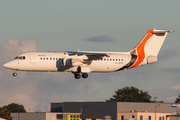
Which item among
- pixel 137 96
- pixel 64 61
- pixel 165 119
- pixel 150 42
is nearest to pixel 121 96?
pixel 137 96

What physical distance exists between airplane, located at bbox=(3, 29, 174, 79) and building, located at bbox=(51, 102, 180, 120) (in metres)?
22.0

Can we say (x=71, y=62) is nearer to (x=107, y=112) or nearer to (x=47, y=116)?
(x=107, y=112)

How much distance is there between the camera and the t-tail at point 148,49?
75.6 metres

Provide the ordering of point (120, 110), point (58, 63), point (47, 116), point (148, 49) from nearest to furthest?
point (58, 63)
point (148, 49)
point (120, 110)
point (47, 116)

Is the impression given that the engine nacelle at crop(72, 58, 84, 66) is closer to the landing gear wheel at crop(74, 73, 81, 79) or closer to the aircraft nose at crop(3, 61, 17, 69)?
the landing gear wheel at crop(74, 73, 81, 79)

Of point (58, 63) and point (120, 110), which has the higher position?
point (58, 63)

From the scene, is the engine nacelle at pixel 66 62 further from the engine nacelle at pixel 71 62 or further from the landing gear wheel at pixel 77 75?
the landing gear wheel at pixel 77 75

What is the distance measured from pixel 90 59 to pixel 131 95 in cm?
8792

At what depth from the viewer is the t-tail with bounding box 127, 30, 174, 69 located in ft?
248

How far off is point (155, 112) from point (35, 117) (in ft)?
93.1

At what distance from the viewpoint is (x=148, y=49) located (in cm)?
7831

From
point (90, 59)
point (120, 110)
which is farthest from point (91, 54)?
Result: point (120, 110)

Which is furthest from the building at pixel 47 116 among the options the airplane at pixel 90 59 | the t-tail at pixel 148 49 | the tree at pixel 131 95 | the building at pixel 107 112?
the tree at pixel 131 95

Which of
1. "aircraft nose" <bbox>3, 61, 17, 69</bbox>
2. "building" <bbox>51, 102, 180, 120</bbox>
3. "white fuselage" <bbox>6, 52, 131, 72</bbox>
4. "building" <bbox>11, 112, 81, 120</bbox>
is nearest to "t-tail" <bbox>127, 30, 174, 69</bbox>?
"white fuselage" <bbox>6, 52, 131, 72</bbox>
